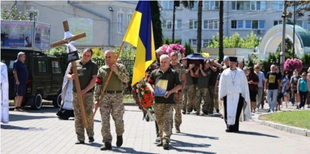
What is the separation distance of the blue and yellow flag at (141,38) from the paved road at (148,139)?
1.55 metres

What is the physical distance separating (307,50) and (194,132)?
176ft

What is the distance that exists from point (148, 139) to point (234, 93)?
3.67 metres

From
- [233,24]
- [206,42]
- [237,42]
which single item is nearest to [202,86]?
[237,42]

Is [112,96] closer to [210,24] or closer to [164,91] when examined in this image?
[164,91]

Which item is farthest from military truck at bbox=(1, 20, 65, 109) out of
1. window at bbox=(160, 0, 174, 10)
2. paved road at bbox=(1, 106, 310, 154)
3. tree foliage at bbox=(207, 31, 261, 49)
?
window at bbox=(160, 0, 174, 10)

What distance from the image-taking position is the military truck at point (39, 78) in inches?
941

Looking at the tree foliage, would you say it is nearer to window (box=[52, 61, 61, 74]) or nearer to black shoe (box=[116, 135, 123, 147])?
window (box=[52, 61, 61, 74])

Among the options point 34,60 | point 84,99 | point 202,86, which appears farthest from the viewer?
point 34,60

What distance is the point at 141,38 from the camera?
13.4m

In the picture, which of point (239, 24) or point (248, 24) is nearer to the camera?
point (248, 24)

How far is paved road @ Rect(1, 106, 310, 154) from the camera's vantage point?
510 inches

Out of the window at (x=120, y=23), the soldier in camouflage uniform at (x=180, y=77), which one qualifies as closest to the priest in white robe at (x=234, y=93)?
the soldier in camouflage uniform at (x=180, y=77)

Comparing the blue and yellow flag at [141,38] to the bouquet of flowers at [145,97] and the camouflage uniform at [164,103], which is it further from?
the bouquet of flowers at [145,97]

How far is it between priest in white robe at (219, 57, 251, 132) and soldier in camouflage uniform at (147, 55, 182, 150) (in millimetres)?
4330
